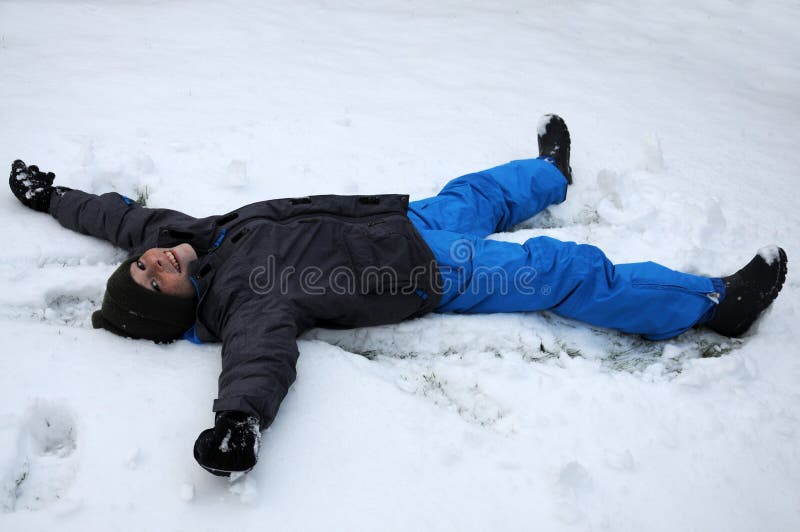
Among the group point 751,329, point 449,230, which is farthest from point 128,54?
point 751,329

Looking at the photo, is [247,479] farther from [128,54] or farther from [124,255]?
[128,54]

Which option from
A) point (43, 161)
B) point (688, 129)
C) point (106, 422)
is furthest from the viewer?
point (688, 129)

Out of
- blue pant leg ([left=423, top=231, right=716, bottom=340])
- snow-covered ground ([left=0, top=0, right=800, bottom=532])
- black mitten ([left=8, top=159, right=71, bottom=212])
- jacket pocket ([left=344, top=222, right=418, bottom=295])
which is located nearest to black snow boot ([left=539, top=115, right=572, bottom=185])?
snow-covered ground ([left=0, top=0, right=800, bottom=532])

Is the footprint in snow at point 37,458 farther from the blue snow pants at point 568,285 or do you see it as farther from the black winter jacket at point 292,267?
the blue snow pants at point 568,285

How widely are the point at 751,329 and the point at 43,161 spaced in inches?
186

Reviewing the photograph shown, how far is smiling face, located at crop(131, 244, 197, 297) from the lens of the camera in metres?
3.03

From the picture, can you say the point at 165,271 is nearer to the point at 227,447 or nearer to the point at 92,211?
the point at 92,211

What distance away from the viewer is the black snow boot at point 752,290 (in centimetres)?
339

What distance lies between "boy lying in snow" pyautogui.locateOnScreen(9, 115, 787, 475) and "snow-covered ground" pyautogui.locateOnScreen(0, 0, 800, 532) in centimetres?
15

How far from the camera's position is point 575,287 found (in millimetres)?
3418

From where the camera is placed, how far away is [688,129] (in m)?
5.53

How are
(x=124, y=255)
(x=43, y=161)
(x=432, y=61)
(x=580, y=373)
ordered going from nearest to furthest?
(x=580, y=373), (x=124, y=255), (x=43, y=161), (x=432, y=61)

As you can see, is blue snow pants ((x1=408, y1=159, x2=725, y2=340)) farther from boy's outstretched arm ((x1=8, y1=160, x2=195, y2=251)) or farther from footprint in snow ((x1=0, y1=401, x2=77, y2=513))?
footprint in snow ((x1=0, y1=401, x2=77, y2=513))

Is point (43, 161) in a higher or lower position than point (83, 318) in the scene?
higher
